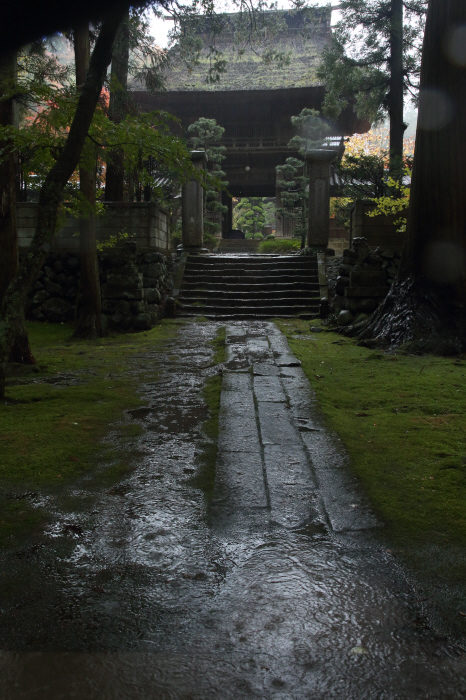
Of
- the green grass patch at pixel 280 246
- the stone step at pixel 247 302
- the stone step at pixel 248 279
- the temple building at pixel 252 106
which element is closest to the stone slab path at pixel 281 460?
the stone step at pixel 247 302

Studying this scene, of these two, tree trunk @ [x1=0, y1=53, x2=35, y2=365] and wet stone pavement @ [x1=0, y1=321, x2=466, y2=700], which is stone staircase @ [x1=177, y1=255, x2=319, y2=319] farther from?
wet stone pavement @ [x1=0, y1=321, x2=466, y2=700]

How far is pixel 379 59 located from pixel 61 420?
15.5 meters

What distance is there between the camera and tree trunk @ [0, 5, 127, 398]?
4297 millimetres

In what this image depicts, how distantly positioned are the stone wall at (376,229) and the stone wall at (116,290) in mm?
4485

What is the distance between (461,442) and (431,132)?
5.43 metres

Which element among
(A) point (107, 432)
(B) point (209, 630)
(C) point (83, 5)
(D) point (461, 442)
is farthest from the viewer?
(A) point (107, 432)

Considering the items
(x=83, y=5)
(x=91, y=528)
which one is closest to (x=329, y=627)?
(x=91, y=528)

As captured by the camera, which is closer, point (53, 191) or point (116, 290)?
point (53, 191)

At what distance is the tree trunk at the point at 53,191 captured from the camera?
430 cm

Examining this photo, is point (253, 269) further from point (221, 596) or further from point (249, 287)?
point (221, 596)

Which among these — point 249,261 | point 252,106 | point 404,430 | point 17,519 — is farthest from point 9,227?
point 252,106

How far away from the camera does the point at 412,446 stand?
3373mm

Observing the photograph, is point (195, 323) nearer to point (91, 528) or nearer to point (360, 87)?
point (91, 528)

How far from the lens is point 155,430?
3.81m
